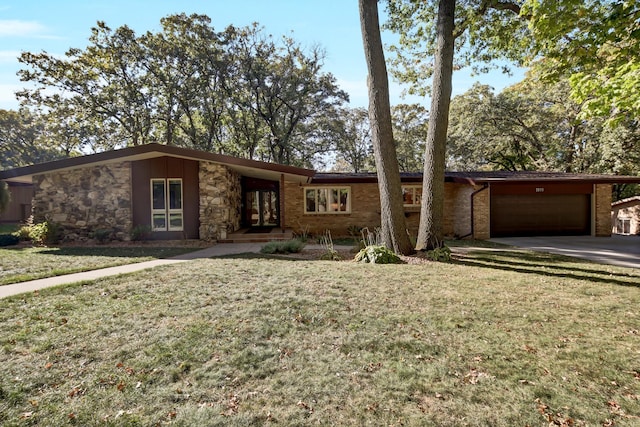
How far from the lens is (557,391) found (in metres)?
2.57

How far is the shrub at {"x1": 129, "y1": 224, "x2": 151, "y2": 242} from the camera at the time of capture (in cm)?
1103

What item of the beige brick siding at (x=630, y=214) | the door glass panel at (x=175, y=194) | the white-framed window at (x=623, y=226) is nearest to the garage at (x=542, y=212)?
the beige brick siding at (x=630, y=214)

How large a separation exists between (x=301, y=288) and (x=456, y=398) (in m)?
3.01

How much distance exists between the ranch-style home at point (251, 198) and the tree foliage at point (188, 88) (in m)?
9.33

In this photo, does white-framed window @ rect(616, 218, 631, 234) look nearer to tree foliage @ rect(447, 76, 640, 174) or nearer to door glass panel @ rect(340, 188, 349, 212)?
tree foliage @ rect(447, 76, 640, 174)

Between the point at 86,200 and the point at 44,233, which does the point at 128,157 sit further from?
the point at 44,233

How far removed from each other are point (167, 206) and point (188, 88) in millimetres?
12943

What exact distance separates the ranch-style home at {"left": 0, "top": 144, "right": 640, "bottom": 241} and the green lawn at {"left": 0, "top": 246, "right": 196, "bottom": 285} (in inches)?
69.3

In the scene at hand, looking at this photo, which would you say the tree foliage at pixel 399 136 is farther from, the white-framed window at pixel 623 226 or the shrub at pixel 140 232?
the shrub at pixel 140 232

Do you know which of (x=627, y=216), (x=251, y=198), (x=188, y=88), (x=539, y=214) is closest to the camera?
(x=539, y=214)

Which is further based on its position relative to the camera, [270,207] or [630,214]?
[630,214]

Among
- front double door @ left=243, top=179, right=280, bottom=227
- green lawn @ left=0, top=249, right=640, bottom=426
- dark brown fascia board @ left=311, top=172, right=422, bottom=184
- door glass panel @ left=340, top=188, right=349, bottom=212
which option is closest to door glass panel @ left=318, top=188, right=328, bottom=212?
dark brown fascia board @ left=311, top=172, right=422, bottom=184

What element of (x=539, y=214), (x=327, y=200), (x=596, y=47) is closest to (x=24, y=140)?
(x=327, y=200)

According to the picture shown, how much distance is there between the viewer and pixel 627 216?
669 inches
